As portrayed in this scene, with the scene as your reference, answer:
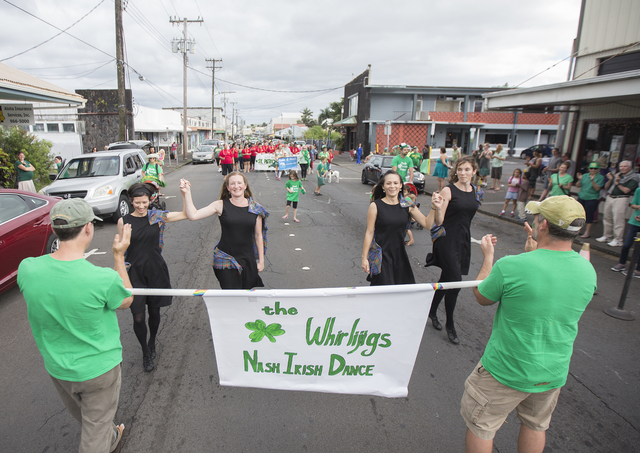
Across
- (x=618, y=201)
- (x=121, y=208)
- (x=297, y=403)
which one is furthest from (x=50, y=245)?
(x=618, y=201)

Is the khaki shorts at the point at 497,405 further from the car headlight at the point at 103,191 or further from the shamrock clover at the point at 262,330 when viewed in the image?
the car headlight at the point at 103,191

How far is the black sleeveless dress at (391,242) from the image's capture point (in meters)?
3.84

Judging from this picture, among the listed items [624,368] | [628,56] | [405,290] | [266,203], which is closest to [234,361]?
[405,290]

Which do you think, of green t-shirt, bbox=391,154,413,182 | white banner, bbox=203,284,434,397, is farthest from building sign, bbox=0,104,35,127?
white banner, bbox=203,284,434,397

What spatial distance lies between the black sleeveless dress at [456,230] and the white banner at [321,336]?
167cm

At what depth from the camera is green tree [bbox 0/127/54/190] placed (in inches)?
522

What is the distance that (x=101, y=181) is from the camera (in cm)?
966

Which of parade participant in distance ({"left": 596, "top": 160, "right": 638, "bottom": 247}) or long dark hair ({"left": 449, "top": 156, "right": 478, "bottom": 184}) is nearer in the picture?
long dark hair ({"left": 449, "top": 156, "right": 478, "bottom": 184})

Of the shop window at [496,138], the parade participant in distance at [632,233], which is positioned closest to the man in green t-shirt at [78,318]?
the parade participant in distance at [632,233]

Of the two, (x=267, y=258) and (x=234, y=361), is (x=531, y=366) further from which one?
(x=267, y=258)

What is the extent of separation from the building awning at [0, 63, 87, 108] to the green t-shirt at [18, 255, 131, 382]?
407 inches

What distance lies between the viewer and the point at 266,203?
12969 millimetres

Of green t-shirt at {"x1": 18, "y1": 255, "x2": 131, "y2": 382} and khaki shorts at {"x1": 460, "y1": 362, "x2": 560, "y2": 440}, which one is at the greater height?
green t-shirt at {"x1": 18, "y1": 255, "x2": 131, "y2": 382}

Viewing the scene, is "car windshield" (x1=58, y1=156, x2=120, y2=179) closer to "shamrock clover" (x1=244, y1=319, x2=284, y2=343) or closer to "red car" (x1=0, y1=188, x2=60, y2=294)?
"red car" (x1=0, y1=188, x2=60, y2=294)
